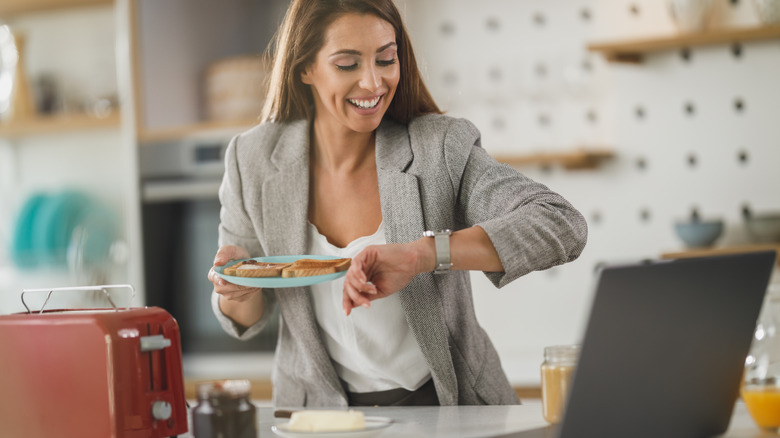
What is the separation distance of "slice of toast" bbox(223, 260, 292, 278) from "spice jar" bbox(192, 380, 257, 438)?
0.33 m

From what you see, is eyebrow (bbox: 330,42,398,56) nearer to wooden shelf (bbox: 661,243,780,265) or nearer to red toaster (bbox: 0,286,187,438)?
red toaster (bbox: 0,286,187,438)

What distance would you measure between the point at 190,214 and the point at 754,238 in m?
2.08

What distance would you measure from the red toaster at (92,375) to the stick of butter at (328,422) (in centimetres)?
24

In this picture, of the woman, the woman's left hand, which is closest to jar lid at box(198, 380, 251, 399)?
the woman's left hand

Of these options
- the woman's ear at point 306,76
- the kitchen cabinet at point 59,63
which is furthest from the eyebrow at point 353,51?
the kitchen cabinet at point 59,63

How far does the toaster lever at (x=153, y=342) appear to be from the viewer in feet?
4.30

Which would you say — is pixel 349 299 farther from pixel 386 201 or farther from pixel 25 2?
pixel 25 2

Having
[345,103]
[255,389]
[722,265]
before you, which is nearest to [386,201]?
[345,103]

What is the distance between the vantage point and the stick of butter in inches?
47.4

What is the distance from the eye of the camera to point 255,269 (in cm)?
153

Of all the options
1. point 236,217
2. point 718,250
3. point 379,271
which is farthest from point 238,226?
point 718,250

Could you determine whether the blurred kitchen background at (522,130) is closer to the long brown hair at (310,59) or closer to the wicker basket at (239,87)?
the wicker basket at (239,87)

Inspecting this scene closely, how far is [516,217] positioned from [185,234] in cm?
215

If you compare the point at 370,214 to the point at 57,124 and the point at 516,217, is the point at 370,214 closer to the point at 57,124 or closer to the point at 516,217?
the point at 516,217
